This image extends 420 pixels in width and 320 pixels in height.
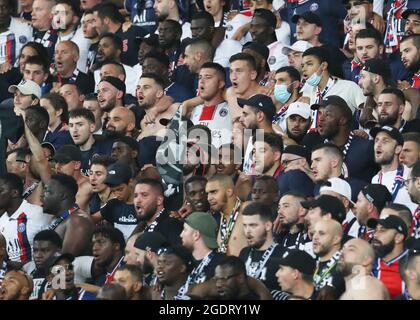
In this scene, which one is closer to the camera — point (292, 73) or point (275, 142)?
point (275, 142)

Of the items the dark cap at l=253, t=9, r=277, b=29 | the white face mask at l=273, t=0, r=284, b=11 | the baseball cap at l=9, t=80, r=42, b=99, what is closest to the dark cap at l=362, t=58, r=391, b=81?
the dark cap at l=253, t=9, r=277, b=29

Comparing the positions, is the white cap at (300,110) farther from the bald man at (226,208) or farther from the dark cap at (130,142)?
the dark cap at (130,142)

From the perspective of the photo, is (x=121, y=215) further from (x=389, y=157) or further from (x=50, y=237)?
(x=389, y=157)

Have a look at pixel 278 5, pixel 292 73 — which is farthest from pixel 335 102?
pixel 278 5

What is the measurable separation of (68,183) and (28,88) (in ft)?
8.51

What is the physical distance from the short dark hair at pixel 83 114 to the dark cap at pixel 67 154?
1.94 feet

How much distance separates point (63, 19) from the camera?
1955cm

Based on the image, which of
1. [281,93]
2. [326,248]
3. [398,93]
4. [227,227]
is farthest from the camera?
[281,93]

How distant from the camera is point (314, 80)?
16.4m

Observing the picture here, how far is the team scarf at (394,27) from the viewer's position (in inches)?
684
